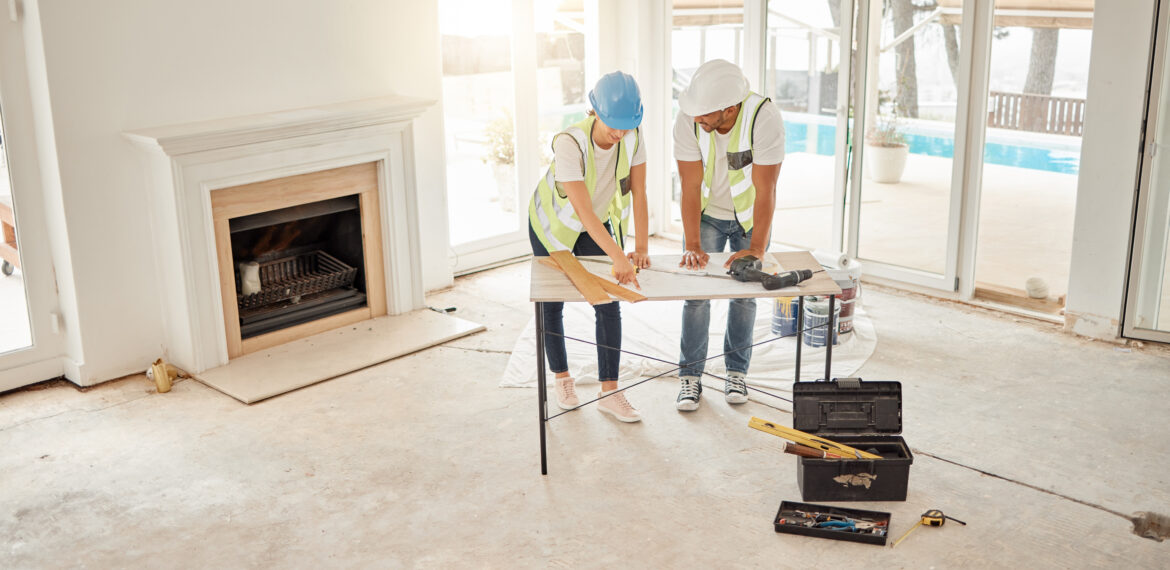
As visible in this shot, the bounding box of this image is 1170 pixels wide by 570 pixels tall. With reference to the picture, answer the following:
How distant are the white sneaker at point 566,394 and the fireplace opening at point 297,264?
60.7 inches

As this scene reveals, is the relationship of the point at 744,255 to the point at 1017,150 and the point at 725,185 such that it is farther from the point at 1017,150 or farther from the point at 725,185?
the point at 1017,150

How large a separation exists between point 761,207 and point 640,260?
1.64ft

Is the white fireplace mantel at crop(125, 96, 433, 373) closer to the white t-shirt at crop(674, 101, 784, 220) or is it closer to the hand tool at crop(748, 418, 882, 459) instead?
the white t-shirt at crop(674, 101, 784, 220)

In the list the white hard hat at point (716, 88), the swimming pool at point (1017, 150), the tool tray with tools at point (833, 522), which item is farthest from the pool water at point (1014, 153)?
the tool tray with tools at point (833, 522)

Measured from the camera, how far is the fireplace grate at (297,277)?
507 cm

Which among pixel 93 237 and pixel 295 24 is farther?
pixel 295 24

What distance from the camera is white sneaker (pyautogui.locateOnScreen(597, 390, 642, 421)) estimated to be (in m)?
4.14

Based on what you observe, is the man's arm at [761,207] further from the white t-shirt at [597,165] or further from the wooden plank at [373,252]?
the wooden plank at [373,252]

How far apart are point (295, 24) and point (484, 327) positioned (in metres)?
1.72

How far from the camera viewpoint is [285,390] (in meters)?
4.49

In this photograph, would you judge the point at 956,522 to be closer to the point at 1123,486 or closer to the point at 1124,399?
the point at 1123,486

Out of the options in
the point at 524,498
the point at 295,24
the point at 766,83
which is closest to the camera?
the point at 524,498

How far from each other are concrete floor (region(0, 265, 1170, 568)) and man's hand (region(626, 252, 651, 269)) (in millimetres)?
658

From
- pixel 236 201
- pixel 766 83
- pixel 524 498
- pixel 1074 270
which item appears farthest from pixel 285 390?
pixel 1074 270
